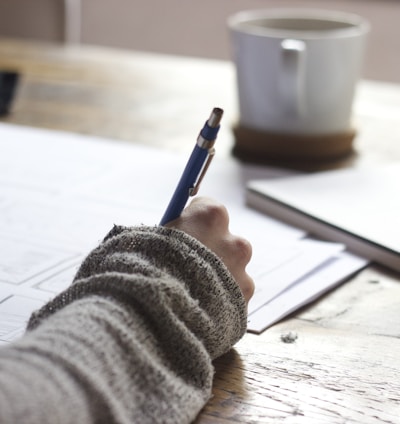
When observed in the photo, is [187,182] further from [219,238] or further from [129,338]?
[129,338]

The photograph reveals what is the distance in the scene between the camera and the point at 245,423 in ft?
1.41

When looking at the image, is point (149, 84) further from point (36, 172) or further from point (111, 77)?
point (36, 172)

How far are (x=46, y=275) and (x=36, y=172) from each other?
0.92ft

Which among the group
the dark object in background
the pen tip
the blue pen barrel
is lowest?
the dark object in background

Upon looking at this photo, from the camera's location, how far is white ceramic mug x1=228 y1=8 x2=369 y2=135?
0.89 metres

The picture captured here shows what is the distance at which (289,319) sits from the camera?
56cm

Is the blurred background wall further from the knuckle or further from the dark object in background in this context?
the knuckle

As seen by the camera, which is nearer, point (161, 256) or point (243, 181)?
point (161, 256)

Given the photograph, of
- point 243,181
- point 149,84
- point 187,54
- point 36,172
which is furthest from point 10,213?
point 187,54

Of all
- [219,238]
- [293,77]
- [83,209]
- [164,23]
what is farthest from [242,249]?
[164,23]

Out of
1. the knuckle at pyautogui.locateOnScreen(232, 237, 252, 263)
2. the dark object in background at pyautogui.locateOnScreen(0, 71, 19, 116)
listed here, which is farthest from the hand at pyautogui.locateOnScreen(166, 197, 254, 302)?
the dark object in background at pyautogui.locateOnScreen(0, 71, 19, 116)

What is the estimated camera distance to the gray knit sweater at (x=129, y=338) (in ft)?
1.19

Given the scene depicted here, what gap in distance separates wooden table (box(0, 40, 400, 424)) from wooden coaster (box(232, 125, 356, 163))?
0.08ft

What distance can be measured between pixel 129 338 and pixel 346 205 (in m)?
0.37
